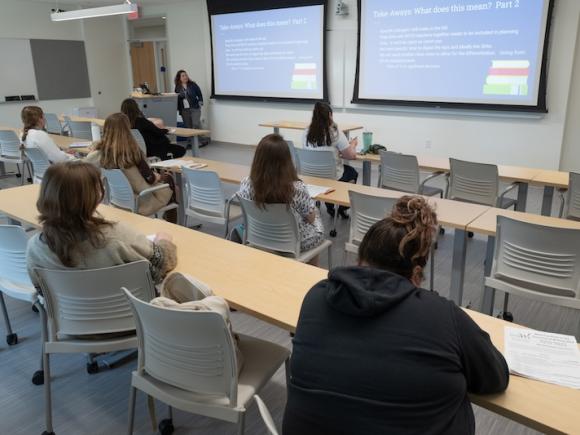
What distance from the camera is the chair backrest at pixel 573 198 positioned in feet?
10.8

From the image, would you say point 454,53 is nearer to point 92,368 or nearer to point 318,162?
point 318,162

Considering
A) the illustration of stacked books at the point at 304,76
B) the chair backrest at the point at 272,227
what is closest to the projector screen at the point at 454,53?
the illustration of stacked books at the point at 304,76

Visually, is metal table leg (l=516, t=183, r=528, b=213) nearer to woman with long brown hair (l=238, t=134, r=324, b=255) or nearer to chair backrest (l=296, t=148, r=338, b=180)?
chair backrest (l=296, t=148, r=338, b=180)

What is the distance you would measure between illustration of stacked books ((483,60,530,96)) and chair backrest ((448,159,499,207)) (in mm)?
2805

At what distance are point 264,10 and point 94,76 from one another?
15.3 feet

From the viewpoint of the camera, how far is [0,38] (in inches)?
357

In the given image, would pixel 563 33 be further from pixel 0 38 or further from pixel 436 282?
pixel 0 38

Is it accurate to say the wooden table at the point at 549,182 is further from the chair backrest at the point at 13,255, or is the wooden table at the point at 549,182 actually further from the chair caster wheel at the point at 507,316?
the chair backrest at the point at 13,255

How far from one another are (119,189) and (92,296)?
79.3 inches

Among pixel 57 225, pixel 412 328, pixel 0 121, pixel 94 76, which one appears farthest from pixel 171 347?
pixel 94 76

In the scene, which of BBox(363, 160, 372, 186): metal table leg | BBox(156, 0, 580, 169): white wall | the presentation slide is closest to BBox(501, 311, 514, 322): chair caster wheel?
BBox(363, 160, 372, 186): metal table leg

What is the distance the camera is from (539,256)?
232cm

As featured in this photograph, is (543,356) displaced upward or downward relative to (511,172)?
downward

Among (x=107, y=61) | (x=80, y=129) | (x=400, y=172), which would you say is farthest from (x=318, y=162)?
(x=107, y=61)
